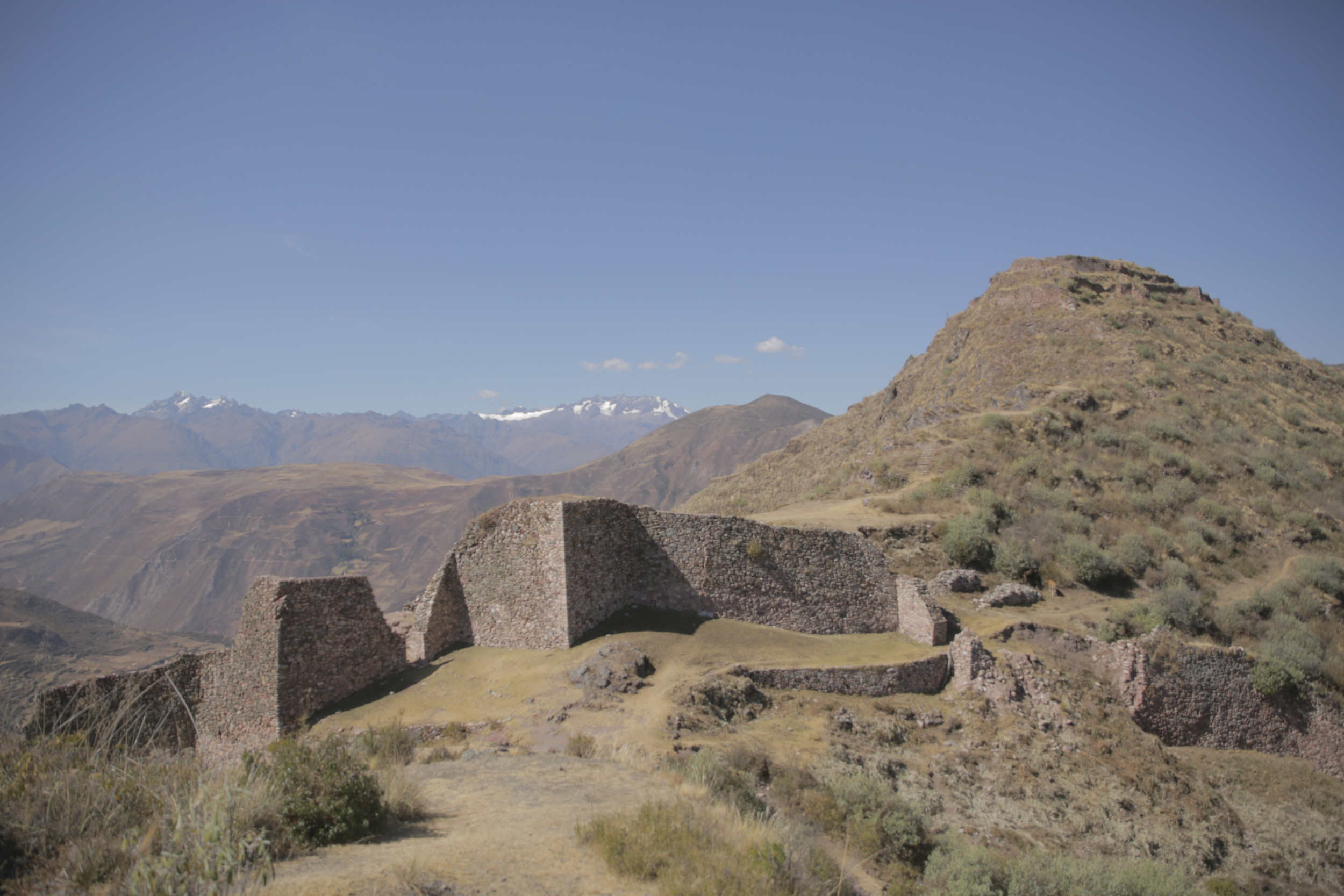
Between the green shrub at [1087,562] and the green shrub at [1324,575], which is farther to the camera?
the green shrub at [1324,575]

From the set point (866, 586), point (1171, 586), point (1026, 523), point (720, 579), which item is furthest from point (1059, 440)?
point (720, 579)

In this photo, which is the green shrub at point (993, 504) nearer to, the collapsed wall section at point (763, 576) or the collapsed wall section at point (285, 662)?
the collapsed wall section at point (763, 576)

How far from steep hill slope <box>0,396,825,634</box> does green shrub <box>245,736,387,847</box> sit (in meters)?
116

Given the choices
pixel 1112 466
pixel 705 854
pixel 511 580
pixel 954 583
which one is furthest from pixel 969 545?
pixel 705 854

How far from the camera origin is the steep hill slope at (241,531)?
131 metres

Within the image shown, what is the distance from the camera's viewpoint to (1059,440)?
3297 cm

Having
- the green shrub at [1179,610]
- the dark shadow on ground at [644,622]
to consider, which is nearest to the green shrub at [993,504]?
the green shrub at [1179,610]

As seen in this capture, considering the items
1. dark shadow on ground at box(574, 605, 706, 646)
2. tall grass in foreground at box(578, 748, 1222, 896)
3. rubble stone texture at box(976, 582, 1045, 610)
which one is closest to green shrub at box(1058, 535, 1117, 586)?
rubble stone texture at box(976, 582, 1045, 610)

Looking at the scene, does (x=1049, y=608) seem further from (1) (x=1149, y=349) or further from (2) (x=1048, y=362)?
(1) (x=1149, y=349)

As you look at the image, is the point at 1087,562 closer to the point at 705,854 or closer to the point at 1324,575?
the point at 1324,575

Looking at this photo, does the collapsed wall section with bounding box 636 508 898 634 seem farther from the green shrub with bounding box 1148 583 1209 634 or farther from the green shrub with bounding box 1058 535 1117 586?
the green shrub with bounding box 1148 583 1209 634

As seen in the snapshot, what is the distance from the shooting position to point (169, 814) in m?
6.11

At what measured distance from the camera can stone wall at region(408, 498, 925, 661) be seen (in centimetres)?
1744

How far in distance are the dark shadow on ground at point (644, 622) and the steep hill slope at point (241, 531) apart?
107 m
